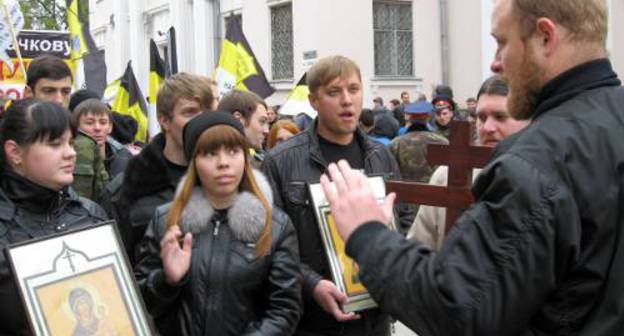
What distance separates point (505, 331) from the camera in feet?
5.49

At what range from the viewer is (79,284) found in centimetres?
262

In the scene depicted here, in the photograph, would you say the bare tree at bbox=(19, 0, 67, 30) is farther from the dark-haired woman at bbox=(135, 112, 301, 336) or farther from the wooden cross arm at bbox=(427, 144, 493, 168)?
the wooden cross arm at bbox=(427, 144, 493, 168)

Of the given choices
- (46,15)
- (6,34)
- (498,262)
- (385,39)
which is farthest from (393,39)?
(46,15)

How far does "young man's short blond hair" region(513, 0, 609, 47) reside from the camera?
1.75 meters

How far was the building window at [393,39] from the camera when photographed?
1934 centimetres

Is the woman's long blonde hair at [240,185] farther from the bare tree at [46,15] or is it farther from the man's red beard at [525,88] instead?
the bare tree at [46,15]

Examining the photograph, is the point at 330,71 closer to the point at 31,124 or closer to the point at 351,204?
the point at 31,124

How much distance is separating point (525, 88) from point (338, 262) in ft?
4.66

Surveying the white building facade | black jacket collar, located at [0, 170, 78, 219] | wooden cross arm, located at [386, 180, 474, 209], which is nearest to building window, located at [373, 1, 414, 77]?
the white building facade

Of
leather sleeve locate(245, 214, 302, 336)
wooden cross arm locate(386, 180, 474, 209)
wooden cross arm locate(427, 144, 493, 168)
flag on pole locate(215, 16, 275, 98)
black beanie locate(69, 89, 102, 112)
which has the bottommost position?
leather sleeve locate(245, 214, 302, 336)

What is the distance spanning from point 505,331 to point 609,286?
0.26 meters

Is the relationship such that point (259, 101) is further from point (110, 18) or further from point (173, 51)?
point (110, 18)

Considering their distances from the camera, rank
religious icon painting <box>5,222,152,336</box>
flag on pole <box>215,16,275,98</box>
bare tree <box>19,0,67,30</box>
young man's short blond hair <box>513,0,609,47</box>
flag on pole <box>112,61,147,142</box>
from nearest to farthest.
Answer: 1. young man's short blond hair <box>513,0,609,47</box>
2. religious icon painting <box>5,222,152,336</box>
3. flag on pole <box>215,16,275,98</box>
4. flag on pole <box>112,61,147,142</box>
5. bare tree <box>19,0,67,30</box>

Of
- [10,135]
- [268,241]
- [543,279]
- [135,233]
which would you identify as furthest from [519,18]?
[135,233]
